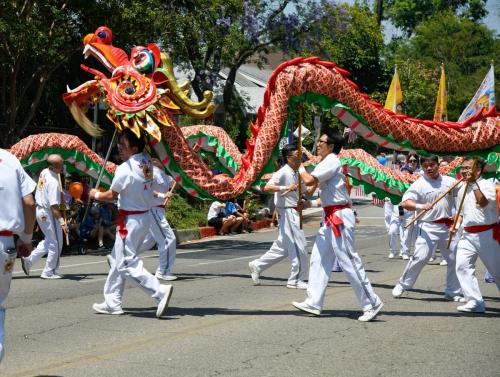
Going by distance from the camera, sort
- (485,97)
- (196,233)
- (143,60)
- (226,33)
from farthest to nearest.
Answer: (226,33) < (196,233) < (485,97) < (143,60)

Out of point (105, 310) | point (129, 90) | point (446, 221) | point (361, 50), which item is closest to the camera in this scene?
point (105, 310)

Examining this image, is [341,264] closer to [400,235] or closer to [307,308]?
[307,308]

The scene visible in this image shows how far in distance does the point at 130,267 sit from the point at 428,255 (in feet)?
12.7

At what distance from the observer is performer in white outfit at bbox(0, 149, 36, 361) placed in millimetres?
6082

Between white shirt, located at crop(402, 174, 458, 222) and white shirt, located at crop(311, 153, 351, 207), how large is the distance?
196 centimetres

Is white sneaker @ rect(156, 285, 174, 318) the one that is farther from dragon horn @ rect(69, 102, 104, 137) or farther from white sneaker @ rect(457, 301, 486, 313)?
dragon horn @ rect(69, 102, 104, 137)

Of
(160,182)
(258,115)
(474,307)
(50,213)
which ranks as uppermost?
(258,115)

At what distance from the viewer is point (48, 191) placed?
41.7 ft

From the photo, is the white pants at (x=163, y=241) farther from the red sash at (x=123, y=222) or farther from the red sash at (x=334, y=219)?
the red sash at (x=334, y=219)

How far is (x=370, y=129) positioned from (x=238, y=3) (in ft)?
53.0

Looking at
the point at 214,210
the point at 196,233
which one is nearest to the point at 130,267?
the point at 196,233

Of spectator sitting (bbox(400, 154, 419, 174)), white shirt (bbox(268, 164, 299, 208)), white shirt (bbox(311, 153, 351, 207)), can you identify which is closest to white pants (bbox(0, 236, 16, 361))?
white shirt (bbox(311, 153, 351, 207))

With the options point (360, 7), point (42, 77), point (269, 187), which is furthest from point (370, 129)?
point (360, 7)

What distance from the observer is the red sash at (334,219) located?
928 cm
